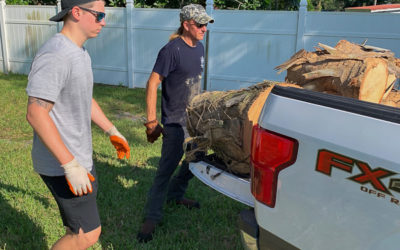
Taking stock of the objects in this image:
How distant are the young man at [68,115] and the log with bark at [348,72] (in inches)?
52.3

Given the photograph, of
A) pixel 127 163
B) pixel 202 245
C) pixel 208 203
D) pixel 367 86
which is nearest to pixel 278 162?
pixel 367 86

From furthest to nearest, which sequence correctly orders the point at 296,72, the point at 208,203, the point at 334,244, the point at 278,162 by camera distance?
1. the point at 208,203
2. the point at 296,72
3. the point at 278,162
4. the point at 334,244

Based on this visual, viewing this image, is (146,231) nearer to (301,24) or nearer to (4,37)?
(301,24)

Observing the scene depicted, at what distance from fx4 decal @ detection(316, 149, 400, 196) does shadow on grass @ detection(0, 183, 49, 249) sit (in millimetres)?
2631

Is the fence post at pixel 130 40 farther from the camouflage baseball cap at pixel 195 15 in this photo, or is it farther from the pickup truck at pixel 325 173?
the pickup truck at pixel 325 173

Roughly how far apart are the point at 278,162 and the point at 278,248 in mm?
398

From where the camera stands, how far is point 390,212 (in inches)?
51.5

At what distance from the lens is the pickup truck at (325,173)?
133cm

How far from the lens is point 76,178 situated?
6.62 ft

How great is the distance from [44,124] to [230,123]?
124 centimetres

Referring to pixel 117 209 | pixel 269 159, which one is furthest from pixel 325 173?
pixel 117 209

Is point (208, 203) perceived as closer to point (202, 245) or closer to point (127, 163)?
point (202, 245)

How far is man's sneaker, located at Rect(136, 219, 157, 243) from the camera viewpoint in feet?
11.0

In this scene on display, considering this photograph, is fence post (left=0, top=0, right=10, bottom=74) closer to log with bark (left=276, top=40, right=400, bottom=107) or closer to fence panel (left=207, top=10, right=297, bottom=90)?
fence panel (left=207, top=10, right=297, bottom=90)
